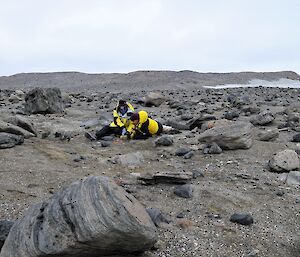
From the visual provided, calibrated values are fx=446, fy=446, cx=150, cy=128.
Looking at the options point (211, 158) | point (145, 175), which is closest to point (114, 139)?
point (211, 158)

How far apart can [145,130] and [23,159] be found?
9.89ft

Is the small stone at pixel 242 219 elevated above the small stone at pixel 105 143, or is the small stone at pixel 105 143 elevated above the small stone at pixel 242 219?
the small stone at pixel 105 143

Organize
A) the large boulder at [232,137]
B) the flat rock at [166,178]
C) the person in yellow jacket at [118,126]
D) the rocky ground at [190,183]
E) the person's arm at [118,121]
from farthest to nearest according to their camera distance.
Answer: the person's arm at [118,121] → the person in yellow jacket at [118,126] → the large boulder at [232,137] → the flat rock at [166,178] → the rocky ground at [190,183]

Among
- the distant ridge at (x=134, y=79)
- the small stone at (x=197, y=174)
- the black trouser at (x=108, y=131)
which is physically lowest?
the small stone at (x=197, y=174)

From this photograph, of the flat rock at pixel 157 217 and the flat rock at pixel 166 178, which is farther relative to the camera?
the flat rock at pixel 166 178

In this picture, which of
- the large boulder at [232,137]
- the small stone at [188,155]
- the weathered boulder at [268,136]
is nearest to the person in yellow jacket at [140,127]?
the large boulder at [232,137]

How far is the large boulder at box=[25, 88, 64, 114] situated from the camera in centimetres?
1224

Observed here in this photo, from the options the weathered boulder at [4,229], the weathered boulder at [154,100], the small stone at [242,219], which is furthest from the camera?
the weathered boulder at [154,100]

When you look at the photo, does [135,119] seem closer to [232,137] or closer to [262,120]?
[232,137]

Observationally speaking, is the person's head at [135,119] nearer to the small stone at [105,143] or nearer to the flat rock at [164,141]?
the small stone at [105,143]

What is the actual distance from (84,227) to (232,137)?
456 cm

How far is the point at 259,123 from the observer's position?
399 inches

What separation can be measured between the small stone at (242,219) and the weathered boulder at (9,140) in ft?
13.3

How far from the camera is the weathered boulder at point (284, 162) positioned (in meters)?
6.52
